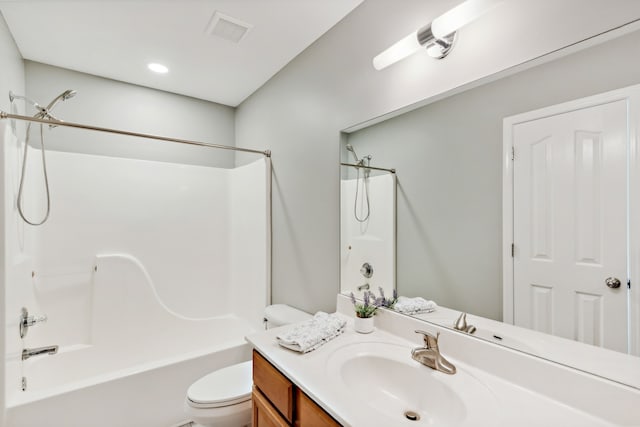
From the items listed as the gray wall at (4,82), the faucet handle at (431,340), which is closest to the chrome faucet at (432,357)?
the faucet handle at (431,340)

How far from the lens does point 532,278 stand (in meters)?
0.96

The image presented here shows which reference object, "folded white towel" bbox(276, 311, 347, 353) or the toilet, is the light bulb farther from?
the toilet

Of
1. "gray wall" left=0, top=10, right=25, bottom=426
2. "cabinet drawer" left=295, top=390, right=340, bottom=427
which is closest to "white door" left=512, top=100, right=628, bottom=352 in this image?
"cabinet drawer" left=295, top=390, right=340, bottom=427

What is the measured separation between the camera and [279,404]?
3.61 feet

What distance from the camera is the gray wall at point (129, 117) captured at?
2.27 m

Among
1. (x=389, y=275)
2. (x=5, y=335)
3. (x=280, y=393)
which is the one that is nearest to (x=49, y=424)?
(x=5, y=335)

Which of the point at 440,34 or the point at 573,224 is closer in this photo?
the point at 573,224

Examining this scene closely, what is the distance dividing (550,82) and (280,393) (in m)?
1.36

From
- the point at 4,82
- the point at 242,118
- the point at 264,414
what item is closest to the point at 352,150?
the point at 264,414

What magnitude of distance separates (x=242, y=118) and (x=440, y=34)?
2243mm

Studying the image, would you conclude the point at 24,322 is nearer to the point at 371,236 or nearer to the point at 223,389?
the point at 223,389

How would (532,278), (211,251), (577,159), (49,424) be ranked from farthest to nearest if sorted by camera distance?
(211,251) < (49,424) < (532,278) < (577,159)

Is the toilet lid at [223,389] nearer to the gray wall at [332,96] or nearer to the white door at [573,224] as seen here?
the gray wall at [332,96]

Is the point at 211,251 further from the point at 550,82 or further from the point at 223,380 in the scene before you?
the point at 550,82
